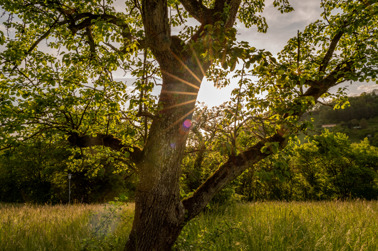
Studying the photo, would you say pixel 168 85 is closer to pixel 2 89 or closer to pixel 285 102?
pixel 285 102

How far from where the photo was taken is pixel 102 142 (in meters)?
Result: 4.02

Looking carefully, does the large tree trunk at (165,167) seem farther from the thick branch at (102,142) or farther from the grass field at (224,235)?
the grass field at (224,235)

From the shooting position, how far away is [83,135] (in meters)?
4.04

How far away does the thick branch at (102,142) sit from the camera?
3665 mm

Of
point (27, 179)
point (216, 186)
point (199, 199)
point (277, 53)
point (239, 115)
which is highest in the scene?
point (277, 53)

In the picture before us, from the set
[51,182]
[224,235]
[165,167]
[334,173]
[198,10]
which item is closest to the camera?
[165,167]

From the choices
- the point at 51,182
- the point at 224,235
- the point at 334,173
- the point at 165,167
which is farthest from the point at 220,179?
the point at 51,182

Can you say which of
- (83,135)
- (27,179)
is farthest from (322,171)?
(27,179)

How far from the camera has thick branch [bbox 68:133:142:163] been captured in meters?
3.67

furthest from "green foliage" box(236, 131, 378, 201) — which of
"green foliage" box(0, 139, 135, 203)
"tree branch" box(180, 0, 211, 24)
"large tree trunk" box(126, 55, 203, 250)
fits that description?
"green foliage" box(0, 139, 135, 203)

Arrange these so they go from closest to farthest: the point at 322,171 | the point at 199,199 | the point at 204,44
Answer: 1. the point at 204,44
2. the point at 199,199
3. the point at 322,171

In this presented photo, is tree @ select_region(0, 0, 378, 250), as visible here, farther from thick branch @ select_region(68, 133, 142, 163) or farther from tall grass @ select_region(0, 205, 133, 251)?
tall grass @ select_region(0, 205, 133, 251)

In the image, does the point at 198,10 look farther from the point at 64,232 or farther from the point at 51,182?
the point at 51,182

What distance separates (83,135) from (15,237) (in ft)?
11.5
